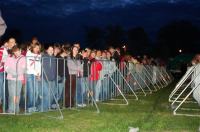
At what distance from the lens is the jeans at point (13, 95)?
51.7ft

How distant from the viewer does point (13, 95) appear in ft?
52.1

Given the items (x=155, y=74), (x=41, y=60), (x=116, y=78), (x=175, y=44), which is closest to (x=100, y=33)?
(x=175, y=44)

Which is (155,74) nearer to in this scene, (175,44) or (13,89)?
(13,89)

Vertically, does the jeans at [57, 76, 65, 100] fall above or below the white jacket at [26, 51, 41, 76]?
below

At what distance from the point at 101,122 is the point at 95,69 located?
272 inches

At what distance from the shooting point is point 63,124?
1340 centimetres

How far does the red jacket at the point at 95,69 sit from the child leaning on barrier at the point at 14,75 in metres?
4.71

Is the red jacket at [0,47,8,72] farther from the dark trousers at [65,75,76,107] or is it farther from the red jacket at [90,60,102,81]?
the red jacket at [90,60,102,81]

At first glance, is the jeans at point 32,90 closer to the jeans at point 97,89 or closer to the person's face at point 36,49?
the person's face at point 36,49

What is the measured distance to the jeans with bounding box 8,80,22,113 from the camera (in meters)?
15.8

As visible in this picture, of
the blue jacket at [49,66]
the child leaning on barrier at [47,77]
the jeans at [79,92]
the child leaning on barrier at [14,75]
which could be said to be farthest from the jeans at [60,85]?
the child leaning on barrier at [14,75]

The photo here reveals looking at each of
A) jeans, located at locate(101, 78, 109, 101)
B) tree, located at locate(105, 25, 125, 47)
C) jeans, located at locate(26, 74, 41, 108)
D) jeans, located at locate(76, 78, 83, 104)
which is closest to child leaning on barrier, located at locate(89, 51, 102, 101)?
jeans, located at locate(101, 78, 109, 101)

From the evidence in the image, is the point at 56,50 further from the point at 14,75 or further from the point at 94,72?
the point at 94,72

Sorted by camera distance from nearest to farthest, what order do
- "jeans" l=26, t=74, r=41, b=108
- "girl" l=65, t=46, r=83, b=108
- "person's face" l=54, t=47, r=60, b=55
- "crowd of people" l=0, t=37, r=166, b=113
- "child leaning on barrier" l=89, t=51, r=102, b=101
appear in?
"crowd of people" l=0, t=37, r=166, b=113, "jeans" l=26, t=74, r=41, b=108, "person's face" l=54, t=47, r=60, b=55, "girl" l=65, t=46, r=83, b=108, "child leaning on barrier" l=89, t=51, r=102, b=101
